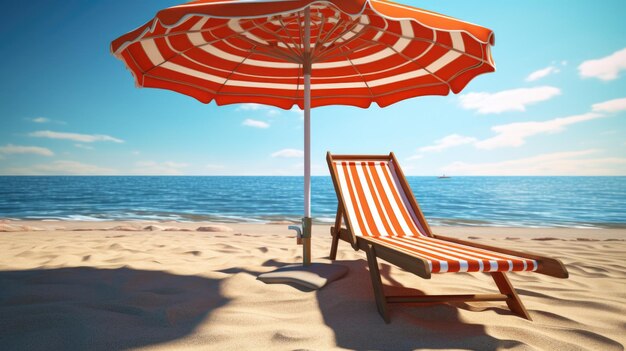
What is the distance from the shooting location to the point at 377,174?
381cm

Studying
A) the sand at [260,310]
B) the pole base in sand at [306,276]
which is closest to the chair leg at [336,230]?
the sand at [260,310]

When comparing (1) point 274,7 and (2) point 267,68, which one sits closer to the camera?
(1) point 274,7

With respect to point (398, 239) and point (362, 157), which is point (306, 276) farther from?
point (362, 157)

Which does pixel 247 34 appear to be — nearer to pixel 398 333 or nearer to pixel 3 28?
pixel 398 333

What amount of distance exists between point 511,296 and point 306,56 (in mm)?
2436

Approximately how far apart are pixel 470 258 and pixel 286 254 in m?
2.51

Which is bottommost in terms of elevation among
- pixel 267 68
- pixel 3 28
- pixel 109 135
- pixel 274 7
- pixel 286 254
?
pixel 286 254

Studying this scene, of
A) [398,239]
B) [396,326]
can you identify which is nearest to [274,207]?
[398,239]

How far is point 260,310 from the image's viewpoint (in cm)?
225

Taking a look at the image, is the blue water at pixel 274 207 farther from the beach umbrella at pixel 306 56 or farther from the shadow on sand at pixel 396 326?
the shadow on sand at pixel 396 326

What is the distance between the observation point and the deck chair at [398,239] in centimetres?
196

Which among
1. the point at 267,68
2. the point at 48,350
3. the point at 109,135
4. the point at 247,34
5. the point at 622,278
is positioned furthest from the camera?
the point at 109,135

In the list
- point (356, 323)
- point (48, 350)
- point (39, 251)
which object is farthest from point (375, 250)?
point (39, 251)

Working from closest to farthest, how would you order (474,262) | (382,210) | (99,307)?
(474,262) → (99,307) → (382,210)
